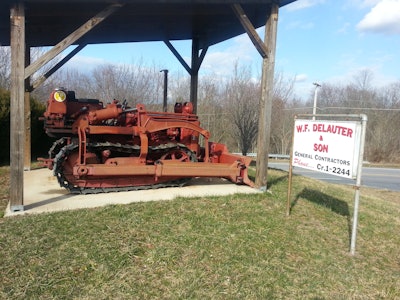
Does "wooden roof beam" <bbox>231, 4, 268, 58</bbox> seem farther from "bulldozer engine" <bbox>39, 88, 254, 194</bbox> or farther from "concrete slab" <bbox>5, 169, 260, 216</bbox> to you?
"concrete slab" <bbox>5, 169, 260, 216</bbox>

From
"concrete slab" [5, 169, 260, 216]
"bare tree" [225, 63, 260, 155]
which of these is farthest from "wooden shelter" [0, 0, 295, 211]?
"bare tree" [225, 63, 260, 155]

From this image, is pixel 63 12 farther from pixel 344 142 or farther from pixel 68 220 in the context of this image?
pixel 344 142

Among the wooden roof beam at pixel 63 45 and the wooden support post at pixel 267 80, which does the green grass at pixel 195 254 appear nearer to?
the wooden support post at pixel 267 80

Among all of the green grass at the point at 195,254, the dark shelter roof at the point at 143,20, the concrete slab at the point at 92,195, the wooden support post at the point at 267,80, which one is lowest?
the green grass at the point at 195,254

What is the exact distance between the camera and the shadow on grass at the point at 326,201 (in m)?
6.31

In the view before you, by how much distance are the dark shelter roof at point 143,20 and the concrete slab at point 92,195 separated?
300cm

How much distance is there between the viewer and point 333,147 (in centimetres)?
498

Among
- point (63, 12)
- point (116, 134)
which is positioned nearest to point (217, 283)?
point (116, 134)

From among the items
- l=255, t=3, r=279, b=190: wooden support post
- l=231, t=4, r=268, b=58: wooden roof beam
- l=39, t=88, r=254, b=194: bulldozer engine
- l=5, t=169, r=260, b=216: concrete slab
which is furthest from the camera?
l=255, t=3, r=279, b=190: wooden support post

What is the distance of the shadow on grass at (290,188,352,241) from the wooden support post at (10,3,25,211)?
4.11m

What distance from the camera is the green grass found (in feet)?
11.5

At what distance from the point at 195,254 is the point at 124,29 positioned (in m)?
6.68

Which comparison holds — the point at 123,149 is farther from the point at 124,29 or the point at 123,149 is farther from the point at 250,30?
the point at 124,29

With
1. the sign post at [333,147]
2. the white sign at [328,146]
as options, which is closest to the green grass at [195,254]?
the sign post at [333,147]
